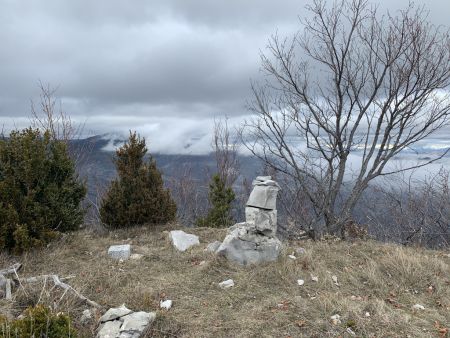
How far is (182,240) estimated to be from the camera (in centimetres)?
826

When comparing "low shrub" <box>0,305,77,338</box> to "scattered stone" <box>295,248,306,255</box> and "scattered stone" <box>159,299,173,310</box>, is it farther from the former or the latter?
"scattered stone" <box>295,248,306,255</box>

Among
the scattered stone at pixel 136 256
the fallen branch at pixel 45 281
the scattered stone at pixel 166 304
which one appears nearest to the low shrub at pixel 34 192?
the fallen branch at pixel 45 281

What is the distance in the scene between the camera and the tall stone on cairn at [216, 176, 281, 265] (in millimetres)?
6945

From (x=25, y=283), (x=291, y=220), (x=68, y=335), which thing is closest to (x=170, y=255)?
(x=25, y=283)

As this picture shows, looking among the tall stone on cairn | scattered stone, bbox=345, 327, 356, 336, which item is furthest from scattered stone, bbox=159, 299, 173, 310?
scattered stone, bbox=345, 327, 356, 336

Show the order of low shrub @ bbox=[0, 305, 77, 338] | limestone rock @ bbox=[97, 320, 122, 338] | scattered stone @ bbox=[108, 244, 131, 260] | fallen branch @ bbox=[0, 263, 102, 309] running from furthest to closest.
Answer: scattered stone @ bbox=[108, 244, 131, 260], fallen branch @ bbox=[0, 263, 102, 309], limestone rock @ bbox=[97, 320, 122, 338], low shrub @ bbox=[0, 305, 77, 338]

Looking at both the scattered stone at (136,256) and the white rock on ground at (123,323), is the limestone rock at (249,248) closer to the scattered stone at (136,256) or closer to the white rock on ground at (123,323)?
the scattered stone at (136,256)

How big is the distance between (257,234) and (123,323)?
315cm

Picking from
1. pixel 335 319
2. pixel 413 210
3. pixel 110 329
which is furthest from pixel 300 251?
pixel 413 210

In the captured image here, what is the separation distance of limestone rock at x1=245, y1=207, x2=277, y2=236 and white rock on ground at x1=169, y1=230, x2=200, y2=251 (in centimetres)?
159

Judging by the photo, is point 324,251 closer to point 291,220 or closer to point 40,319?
point 291,220

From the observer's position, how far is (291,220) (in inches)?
464

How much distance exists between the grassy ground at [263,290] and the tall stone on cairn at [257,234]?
0.24 meters

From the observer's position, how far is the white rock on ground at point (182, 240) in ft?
26.3
